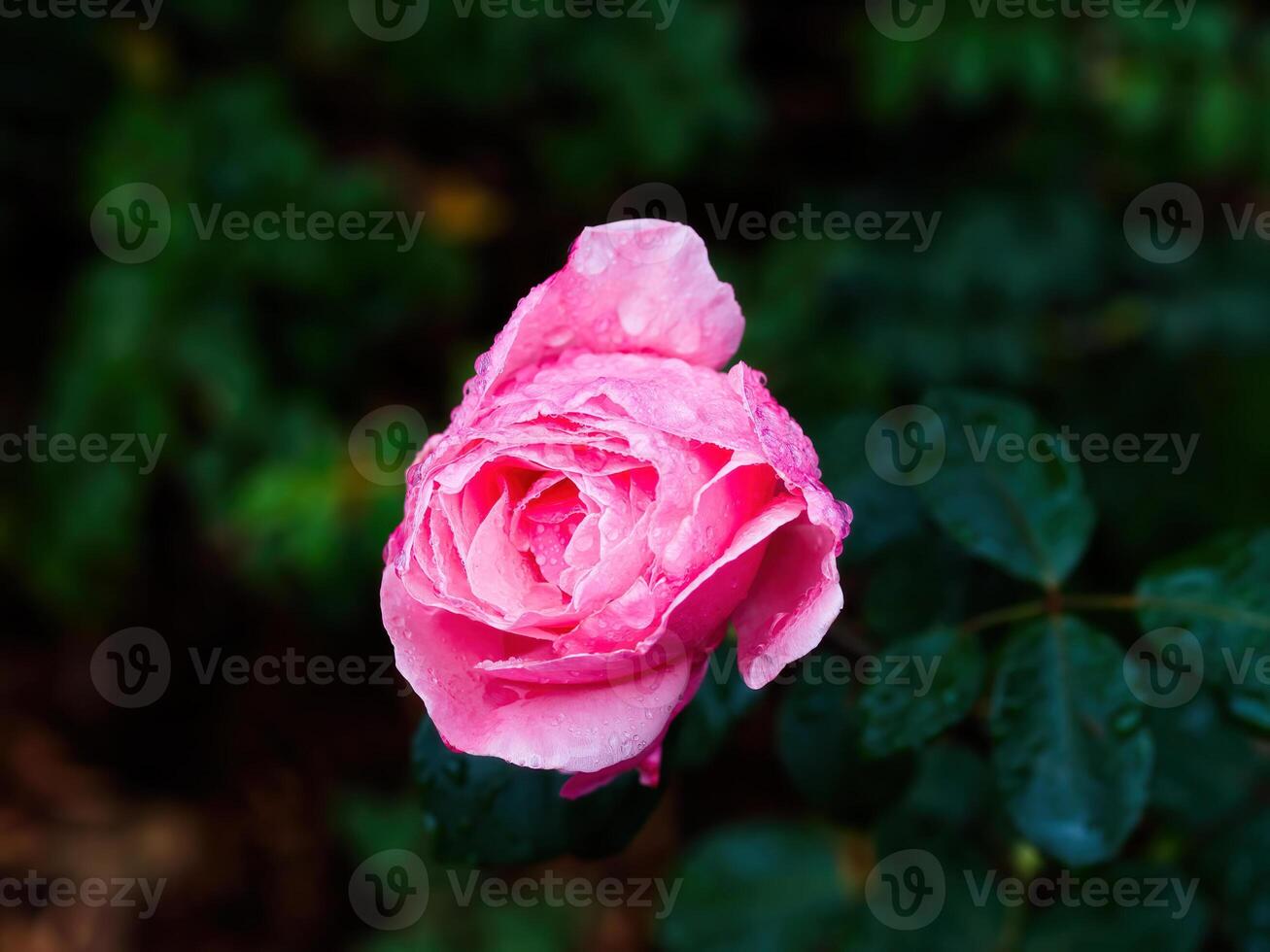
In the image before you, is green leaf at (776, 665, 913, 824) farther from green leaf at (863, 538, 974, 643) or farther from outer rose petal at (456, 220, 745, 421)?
outer rose petal at (456, 220, 745, 421)

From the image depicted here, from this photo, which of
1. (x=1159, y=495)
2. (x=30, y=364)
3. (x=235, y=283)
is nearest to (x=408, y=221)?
(x=235, y=283)

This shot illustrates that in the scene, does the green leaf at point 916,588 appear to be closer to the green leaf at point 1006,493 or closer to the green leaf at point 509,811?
the green leaf at point 1006,493

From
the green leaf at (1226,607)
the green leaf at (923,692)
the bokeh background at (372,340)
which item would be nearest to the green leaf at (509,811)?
the green leaf at (923,692)

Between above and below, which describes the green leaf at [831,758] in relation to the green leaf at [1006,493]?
below

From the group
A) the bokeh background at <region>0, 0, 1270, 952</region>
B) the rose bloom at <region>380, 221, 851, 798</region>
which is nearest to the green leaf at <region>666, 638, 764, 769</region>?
the rose bloom at <region>380, 221, 851, 798</region>

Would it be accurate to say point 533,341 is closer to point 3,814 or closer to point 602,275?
point 602,275

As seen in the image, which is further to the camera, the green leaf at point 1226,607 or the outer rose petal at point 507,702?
the green leaf at point 1226,607

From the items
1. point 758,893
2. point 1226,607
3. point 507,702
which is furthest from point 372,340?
point 1226,607
